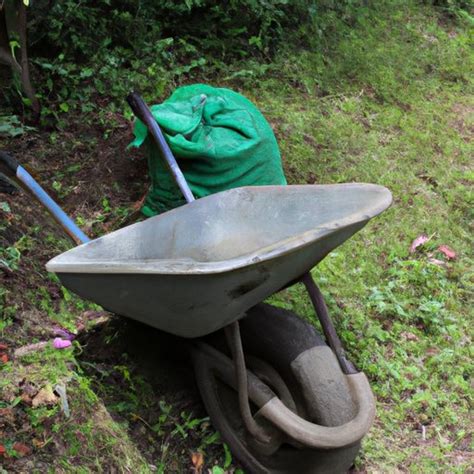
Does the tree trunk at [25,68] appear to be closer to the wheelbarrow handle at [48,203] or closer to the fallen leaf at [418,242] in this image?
the wheelbarrow handle at [48,203]

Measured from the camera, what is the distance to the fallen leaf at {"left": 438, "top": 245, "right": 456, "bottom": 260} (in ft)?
14.2

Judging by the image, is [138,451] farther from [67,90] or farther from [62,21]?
[62,21]

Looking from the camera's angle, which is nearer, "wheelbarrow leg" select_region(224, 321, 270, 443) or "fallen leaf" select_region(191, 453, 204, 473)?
"wheelbarrow leg" select_region(224, 321, 270, 443)

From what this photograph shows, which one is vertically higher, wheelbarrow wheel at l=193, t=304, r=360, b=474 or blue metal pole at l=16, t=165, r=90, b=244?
blue metal pole at l=16, t=165, r=90, b=244

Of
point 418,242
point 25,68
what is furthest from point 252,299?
point 25,68

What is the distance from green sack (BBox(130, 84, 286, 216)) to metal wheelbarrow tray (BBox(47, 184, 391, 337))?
2.89ft

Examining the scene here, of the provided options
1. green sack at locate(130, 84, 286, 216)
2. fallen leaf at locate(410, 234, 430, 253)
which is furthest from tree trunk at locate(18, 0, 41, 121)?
fallen leaf at locate(410, 234, 430, 253)

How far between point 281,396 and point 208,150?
162 cm

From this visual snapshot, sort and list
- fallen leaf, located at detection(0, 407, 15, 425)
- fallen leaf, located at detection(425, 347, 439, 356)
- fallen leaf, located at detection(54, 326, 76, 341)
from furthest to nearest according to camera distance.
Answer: fallen leaf, located at detection(425, 347, 439, 356)
fallen leaf, located at detection(54, 326, 76, 341)
fallen leaf, located at detection(0, 407, 15, 425)

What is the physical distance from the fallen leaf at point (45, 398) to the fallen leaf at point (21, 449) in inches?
7.6

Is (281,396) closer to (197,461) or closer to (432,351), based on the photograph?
(197,461)

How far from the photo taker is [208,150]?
12.8ft

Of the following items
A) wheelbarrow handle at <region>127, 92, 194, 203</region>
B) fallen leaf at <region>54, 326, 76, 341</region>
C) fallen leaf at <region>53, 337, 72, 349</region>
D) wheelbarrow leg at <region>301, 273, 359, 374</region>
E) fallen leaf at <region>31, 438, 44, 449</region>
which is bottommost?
fallen leaf at <region>54, 326, 76, 341</region>

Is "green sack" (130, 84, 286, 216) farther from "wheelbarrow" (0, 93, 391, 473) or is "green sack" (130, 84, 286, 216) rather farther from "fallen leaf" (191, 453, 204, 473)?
"fallen leaf" (191, 453, 204, 473)
